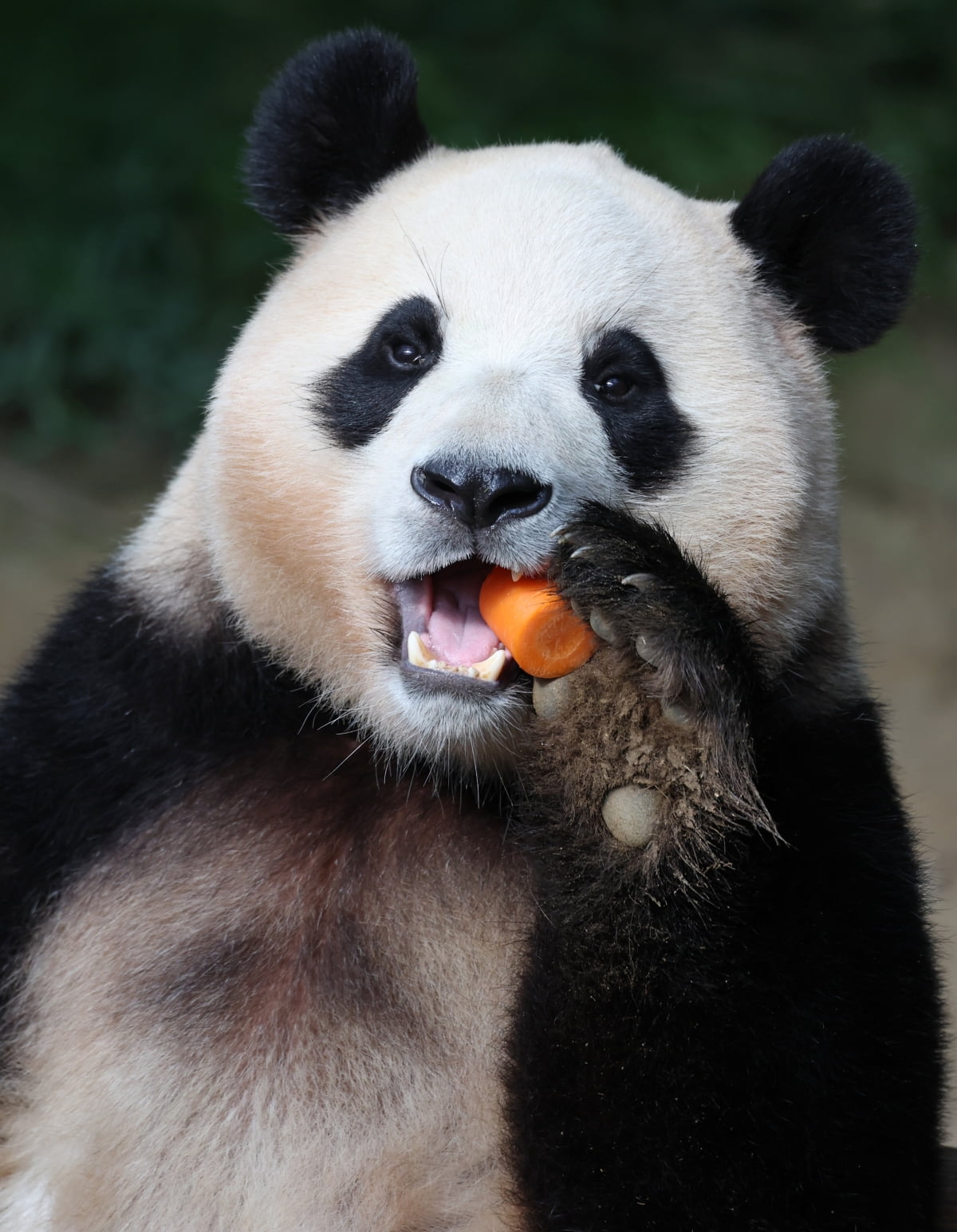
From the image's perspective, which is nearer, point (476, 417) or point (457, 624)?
point (476, 417)

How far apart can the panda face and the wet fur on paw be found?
0.46 feet

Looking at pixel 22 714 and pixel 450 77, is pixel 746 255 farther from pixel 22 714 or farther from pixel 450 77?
pixel 450 77

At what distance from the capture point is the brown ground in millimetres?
5867

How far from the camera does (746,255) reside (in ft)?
8.71

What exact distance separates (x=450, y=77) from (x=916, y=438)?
114 inches

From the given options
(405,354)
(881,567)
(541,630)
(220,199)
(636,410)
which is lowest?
(220,199)

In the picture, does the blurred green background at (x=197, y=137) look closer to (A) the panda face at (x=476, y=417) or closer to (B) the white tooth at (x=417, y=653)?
(A) the panda face at (x=476, y=417)

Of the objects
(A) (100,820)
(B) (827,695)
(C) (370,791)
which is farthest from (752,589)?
(A) (100,820)

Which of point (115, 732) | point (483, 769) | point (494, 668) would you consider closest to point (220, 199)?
point (115, 732)

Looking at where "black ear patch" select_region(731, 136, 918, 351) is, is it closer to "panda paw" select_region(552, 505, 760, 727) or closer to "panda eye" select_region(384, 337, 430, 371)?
"panda eye" select_region(384, 337, 430, 371)

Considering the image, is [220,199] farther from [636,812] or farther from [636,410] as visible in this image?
[636,812]

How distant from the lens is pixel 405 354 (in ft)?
7.95

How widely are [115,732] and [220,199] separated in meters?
5.58

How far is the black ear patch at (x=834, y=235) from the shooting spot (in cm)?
262
